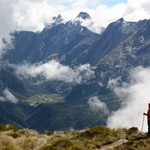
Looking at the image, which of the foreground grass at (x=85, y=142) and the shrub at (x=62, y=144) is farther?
the shrub at (x=62, y=144)

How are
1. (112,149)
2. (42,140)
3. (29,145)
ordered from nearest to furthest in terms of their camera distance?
(112,149), (29,145), (42,140)

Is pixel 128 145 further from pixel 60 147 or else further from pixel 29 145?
pixel 29 145


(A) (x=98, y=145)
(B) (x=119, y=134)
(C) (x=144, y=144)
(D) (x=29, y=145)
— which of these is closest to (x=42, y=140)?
(D) (x=29, y=145)

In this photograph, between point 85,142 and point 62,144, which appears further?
point 85,142

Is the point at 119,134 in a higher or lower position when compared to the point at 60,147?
higher

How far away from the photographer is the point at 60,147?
2150 cm

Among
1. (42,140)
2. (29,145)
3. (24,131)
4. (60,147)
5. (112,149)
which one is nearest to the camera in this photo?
(112,149)

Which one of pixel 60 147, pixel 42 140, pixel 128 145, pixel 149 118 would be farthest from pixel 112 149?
pixel 42 140

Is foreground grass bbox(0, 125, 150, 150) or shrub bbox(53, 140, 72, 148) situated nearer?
foreground grass bbox(0, 125, 150, 150)

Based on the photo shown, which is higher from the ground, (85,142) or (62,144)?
(85,142)

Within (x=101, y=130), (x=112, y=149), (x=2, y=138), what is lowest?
(x=112, y=149)

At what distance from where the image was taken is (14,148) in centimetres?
2077

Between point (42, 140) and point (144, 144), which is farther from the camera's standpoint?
point (42, 140)

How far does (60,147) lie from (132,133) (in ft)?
25.1
